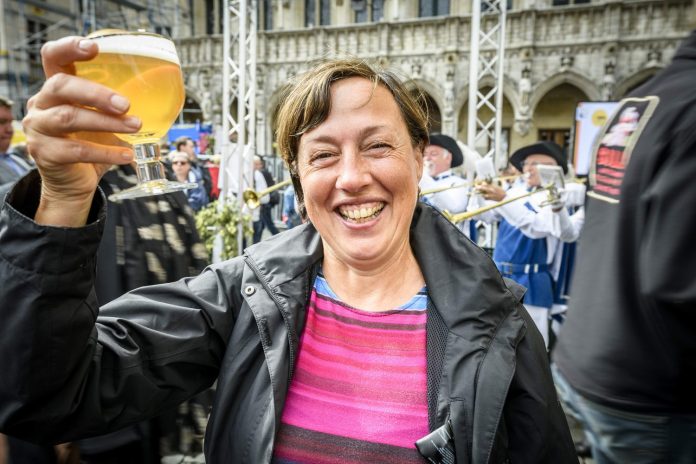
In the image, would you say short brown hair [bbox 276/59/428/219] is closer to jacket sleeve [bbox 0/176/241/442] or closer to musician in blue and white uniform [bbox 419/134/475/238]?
jacket sleeve [bbox 0/176/241/442]

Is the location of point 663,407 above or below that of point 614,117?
below

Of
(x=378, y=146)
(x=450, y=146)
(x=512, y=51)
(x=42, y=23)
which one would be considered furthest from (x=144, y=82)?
(x=42, y=23)

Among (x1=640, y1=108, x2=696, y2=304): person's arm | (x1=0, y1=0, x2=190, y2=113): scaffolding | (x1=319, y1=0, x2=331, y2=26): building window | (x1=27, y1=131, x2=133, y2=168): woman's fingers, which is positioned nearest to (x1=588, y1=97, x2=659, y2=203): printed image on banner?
(x1=640, y1=108, x2=696, y2=304): person's arm

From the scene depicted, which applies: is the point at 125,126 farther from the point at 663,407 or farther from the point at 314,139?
the point at 663,407

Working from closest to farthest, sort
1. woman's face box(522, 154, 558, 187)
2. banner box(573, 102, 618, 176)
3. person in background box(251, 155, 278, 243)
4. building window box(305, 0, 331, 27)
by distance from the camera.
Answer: woman's face box(522, 154, 558, 187)
banner box(573, 102, 618, 176)
person in background box(251, 155, 278, 243)
building window box(305, 0, 331, 27)

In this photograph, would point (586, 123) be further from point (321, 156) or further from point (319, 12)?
point (319, 12)

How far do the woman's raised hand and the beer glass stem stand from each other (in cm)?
9

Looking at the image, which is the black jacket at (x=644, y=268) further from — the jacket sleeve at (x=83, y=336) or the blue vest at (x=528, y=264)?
the blue vest at (x=528, y=264)

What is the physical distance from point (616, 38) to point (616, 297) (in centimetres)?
1741

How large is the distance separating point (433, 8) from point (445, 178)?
14602mm

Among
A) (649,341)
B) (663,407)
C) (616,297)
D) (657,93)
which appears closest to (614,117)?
(657,93)

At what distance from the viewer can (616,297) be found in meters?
1.61

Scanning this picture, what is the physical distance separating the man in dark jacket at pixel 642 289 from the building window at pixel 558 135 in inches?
730

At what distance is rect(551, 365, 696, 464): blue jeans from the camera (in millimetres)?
1548
